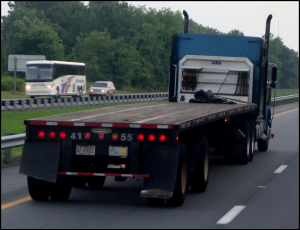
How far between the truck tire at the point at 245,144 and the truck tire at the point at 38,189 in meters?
6.07

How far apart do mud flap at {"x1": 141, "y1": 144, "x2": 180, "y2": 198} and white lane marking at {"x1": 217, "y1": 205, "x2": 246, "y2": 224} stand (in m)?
0.80

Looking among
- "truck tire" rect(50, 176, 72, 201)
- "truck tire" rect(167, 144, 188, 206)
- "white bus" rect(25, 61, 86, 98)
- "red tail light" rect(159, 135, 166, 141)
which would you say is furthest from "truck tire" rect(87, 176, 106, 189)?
"white bus" rect(25, 61, 86, 98)

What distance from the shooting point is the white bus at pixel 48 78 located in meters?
44.2

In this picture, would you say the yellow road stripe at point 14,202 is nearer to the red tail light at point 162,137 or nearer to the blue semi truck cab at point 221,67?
the red tail light at point 162,137

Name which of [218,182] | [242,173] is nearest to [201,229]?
[218,182]

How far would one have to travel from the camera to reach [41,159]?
802 cm

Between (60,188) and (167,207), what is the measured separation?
1602 mm

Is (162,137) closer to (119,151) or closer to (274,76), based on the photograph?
(119,151)

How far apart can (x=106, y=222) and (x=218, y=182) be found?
3.99 metres

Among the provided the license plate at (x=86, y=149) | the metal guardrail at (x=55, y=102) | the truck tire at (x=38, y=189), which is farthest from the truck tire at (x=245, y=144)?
the metal guardrail at (x=55, y=102)

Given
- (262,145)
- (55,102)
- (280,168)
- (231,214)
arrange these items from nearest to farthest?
(231,214), (280,168), (262,145), (55,102)

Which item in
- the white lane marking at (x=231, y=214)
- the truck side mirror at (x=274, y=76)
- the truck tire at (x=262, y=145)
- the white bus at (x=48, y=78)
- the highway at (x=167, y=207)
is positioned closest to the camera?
the highway at (x=167, y=207)

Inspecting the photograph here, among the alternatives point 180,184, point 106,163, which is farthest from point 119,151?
point 180,184

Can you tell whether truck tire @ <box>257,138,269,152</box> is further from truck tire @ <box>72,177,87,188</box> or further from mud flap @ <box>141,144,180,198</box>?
mud flap @ <box>141,144,180,198</box>
